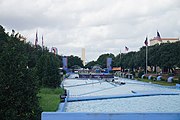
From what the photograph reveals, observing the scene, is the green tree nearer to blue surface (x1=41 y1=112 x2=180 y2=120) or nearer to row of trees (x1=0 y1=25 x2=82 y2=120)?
row of trees (x1=0 y1=25 x2=82 y2=120)

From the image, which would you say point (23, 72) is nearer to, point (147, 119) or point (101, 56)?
point (147, 119)

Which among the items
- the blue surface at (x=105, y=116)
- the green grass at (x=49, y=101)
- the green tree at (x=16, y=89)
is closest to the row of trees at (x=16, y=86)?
the green tree at (x=16, y=89)

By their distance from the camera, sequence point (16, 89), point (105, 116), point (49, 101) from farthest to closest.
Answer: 1. point (49, 101)
2. point (16, 89)
3. point (105, 116)

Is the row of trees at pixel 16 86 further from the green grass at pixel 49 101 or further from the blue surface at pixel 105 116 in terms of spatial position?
the green grass at pixel 49 101

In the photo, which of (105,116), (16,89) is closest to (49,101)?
(16,89)

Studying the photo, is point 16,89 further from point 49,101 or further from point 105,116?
point 49,101

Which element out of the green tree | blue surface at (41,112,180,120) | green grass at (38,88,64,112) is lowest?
green grass at (38,88,64,112)

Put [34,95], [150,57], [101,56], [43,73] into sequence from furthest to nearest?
1. [101,56]
2. [150,57]
3. [43,73]
4. [34,95]

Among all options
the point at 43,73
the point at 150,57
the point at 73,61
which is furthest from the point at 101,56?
the point at 43,73

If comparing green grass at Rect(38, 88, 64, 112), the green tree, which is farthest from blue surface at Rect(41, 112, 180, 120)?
green grass at Rect(38, 88, 64, 112)

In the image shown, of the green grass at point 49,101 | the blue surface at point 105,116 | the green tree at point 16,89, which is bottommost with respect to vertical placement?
the green grass at point 49,101

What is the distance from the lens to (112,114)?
5734 mm

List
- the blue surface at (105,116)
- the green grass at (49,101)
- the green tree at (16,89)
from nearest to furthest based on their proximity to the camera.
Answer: the blue surface at (105,116), the green tree at (16,89), the green grass at (49,101)

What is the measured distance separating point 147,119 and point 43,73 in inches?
609
